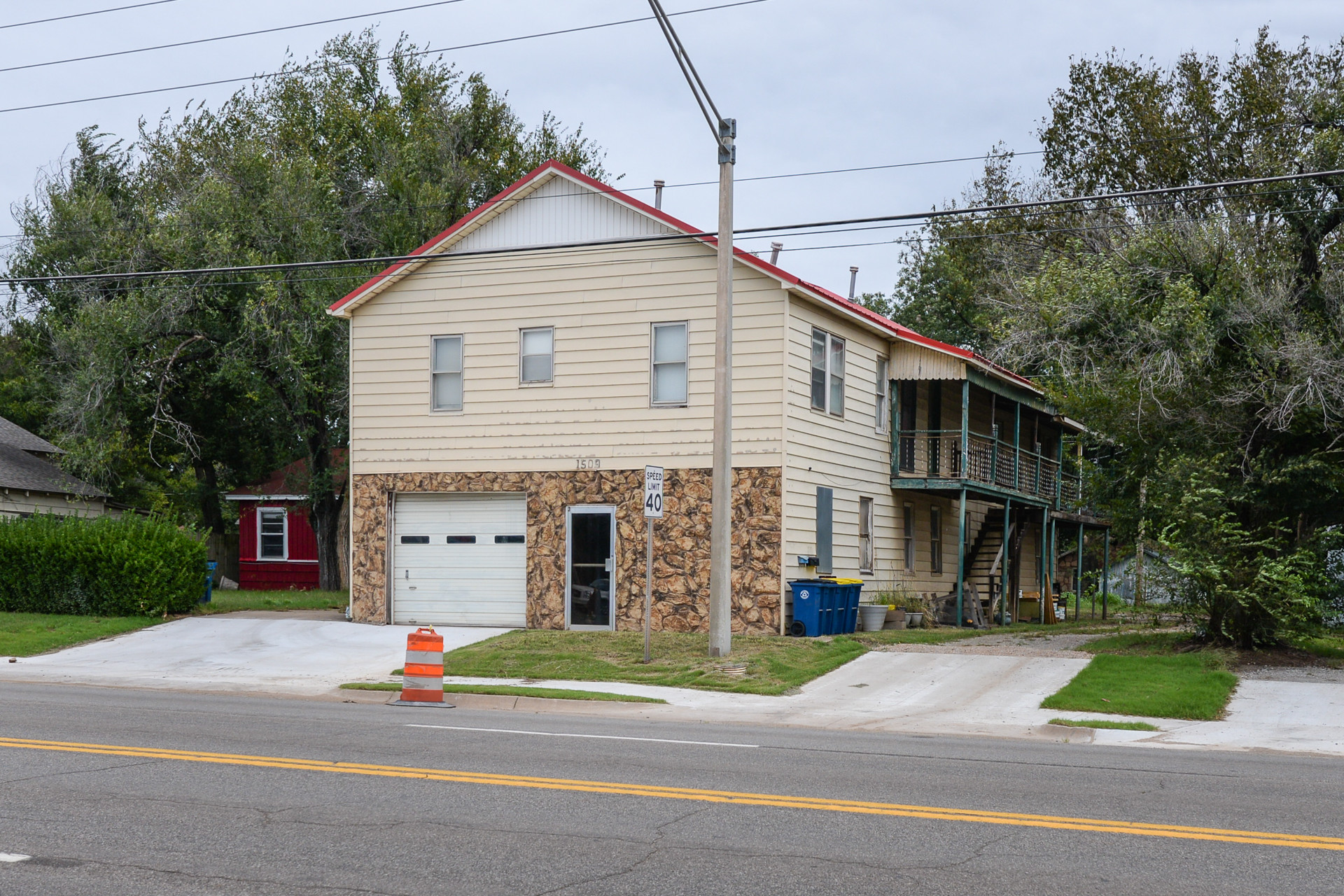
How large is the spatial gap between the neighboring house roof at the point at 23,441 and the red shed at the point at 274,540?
550 centimetres

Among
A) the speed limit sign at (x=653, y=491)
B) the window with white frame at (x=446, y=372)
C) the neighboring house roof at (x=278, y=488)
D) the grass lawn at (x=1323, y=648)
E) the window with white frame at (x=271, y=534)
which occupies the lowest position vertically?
the grass lawn at (x=1323, y=648)

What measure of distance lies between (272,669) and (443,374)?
23.8 ft

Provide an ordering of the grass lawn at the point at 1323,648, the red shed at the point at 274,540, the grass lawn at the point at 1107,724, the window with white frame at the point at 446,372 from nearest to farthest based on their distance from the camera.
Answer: the grass lawn at the point at 1107,724 < the grass lawn at the point at 1323,648 < the window with white frame at the point at 446,372 < the red shed at the point at 274,540

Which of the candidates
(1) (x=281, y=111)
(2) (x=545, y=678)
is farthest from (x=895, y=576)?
(1) (x=281, y=111)

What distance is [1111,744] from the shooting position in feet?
42.2

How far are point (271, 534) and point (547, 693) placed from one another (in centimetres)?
2660

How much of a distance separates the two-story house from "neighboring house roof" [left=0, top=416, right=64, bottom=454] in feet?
50.5

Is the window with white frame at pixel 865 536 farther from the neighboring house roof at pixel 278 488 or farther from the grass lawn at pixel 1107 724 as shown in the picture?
the neighboring house roof at pixel 278 488

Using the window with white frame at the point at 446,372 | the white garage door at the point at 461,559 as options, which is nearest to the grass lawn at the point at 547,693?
the white garage door at the point at 461,559

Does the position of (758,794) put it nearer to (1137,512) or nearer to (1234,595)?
A: (1234,595)

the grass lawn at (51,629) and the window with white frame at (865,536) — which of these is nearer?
the grass lawn at (51,629)

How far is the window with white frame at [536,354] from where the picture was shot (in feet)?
77.4

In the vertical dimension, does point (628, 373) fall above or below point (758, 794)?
above

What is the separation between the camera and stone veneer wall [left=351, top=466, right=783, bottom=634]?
21875 millimetres
